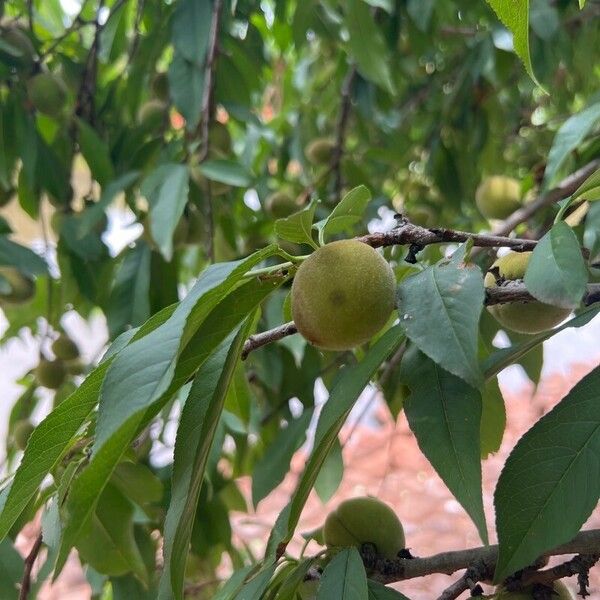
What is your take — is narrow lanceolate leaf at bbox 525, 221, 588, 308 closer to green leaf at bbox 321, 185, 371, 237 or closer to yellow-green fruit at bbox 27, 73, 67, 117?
green leaf at bbox 321, 185, 371, 237

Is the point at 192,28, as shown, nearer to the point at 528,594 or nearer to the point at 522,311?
the point at 522,311

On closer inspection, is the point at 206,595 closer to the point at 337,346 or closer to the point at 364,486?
the point at 364,486

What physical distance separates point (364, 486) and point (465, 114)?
907 mm

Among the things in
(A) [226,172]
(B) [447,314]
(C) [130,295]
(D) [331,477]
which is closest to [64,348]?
(C) [130,295]

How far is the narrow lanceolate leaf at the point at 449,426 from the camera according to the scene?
495mm

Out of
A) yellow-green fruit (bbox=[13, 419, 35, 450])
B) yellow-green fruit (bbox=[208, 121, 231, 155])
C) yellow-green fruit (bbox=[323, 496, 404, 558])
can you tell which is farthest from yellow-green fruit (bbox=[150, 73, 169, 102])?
yellow-green fruit (bbox=[323, 496, 404, 558])

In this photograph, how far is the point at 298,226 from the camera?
1.92 feet

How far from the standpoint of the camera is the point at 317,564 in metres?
0.65

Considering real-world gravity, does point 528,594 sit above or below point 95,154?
below

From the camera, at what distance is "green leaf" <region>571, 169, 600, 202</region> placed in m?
0.55

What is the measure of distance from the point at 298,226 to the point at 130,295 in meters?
0.64

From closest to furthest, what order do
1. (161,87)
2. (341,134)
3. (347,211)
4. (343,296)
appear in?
1. (343,296)
2. (347,211)
3. (161,87)
4. (341,134)

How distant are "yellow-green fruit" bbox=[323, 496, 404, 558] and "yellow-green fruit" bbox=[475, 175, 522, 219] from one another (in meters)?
0.77

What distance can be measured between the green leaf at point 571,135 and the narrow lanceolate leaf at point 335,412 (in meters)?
0.42
